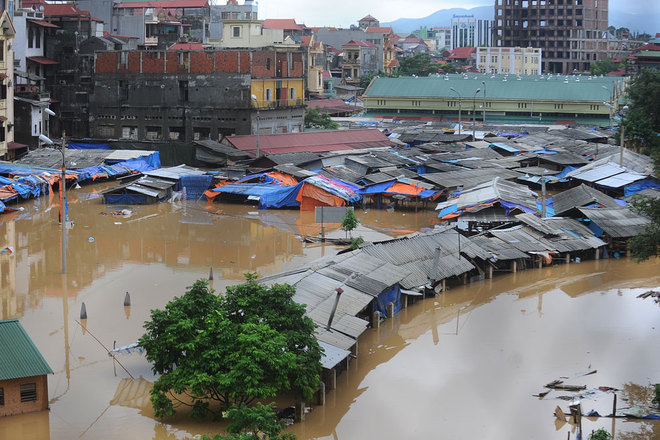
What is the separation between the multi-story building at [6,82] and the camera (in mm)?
47719

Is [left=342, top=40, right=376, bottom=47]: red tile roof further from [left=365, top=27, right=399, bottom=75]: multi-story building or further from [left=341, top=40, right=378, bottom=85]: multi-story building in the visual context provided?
[left=365, top=27, right=399, bottom=75]: multi-story building

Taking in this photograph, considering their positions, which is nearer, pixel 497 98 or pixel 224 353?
pixel 224 353

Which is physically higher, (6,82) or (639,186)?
(6,82)

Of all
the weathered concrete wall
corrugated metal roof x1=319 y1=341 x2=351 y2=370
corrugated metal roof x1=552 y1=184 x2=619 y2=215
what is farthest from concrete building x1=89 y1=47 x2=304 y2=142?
the weathered concrete wall

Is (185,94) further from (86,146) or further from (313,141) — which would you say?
(313,141)

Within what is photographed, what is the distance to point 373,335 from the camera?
23.9 metres

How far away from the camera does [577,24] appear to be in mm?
135125

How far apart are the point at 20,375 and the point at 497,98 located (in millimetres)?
65806

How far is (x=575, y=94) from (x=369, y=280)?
57.0 metres

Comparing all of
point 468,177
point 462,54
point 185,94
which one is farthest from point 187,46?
point 462,54

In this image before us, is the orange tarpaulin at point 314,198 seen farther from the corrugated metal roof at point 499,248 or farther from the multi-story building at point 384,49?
the multi-story building at point 384,49

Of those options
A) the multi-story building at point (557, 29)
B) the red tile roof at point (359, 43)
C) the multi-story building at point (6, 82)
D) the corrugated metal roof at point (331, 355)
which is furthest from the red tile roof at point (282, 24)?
the corrugated metal roof at point (331, 355)

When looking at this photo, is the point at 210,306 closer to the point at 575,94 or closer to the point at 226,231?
the point at 226,231

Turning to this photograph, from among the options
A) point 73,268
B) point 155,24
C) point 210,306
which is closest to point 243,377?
point 210,306
